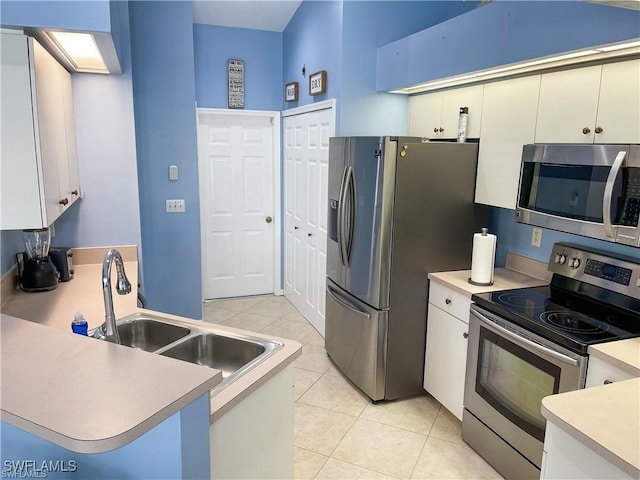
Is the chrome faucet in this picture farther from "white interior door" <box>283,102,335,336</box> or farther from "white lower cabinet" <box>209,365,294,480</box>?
"white interior door" <box>283,102,335,336</box>

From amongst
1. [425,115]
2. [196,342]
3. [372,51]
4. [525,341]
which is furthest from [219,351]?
[372,51]

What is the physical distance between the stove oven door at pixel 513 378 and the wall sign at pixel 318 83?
2195 mm

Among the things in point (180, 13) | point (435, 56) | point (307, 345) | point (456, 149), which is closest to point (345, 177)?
point (456, 149)

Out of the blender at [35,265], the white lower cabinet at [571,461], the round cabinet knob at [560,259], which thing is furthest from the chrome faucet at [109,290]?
the round cabinet knob at [560,259]

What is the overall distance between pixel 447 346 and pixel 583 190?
1.20 meters

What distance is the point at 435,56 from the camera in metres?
2.97

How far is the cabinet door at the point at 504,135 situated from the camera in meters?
2.51

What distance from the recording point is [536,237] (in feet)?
9.21

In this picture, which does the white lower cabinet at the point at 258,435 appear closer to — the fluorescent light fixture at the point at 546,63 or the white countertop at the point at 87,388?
the white countertop at the point at 87,388

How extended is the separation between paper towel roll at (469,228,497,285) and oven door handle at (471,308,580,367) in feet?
0.87

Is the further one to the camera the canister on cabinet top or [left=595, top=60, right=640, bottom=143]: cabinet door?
the canister on cabinet top

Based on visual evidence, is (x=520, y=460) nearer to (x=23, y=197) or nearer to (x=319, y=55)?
(x=23, y=197)

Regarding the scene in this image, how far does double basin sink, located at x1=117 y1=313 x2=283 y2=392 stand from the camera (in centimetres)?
183

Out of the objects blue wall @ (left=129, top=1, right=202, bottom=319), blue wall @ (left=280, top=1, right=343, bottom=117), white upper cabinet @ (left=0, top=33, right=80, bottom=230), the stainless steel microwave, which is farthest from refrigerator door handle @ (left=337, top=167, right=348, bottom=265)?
white upper cabinet @ (left=0, top=33, right=80, bottom=230)
